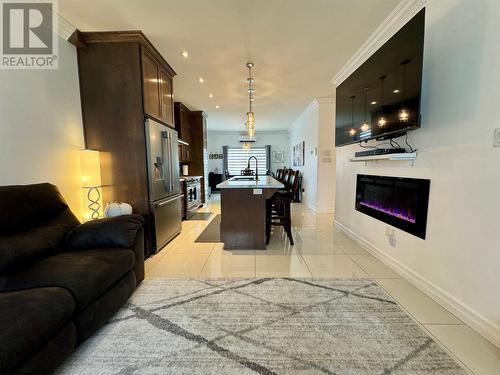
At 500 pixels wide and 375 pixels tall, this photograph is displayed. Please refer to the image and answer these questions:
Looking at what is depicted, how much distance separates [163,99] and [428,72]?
123 inches

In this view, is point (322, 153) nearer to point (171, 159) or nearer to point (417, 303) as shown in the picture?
point (171, 159)

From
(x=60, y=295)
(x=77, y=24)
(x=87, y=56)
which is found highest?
(x=77, y=24)

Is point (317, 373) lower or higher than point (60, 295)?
lower

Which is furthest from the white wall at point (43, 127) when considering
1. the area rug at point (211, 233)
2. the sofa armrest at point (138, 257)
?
the area rug at point (211, 233)

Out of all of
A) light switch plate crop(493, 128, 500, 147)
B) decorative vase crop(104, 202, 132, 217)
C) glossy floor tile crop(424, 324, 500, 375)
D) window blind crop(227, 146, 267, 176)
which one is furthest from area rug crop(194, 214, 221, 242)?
window blind crop(227, 146, 267, 176)

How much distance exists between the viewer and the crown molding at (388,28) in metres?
2.12

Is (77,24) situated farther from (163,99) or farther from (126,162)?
(126,162)

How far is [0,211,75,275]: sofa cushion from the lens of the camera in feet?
4.90

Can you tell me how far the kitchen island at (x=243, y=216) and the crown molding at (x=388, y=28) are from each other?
6.67 ft

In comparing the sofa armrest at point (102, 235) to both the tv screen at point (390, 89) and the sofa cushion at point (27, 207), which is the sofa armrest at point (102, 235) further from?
the tv screen at point (390, 89)

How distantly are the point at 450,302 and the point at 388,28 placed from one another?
106 inches

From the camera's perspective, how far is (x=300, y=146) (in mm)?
7164

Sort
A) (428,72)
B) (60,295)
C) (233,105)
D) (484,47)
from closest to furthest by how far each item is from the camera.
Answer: (60,295) < (484,47) < (428,72) < (233,105)

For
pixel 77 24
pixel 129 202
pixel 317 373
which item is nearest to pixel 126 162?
pixel 129 202
